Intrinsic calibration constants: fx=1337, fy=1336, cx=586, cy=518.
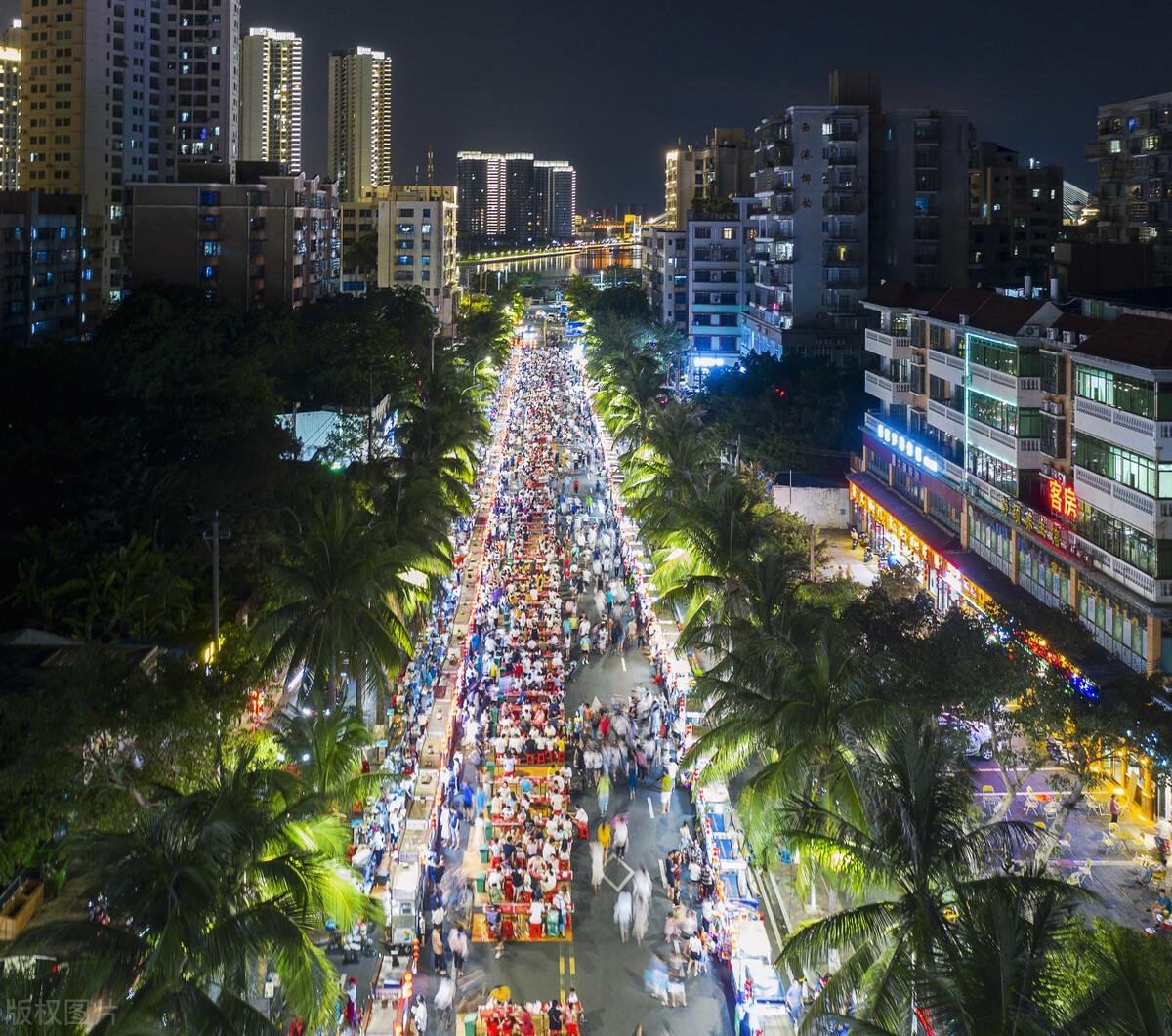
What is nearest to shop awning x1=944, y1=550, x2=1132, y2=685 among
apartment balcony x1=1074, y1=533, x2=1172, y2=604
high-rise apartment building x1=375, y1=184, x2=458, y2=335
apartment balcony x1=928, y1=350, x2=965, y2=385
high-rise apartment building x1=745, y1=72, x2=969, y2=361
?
apartment balcony x1=1074, y1=533, x2=1172, y2=604

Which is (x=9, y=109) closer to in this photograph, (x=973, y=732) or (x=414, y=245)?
(x=414, y=245)

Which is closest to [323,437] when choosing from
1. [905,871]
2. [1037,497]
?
[1037,497]

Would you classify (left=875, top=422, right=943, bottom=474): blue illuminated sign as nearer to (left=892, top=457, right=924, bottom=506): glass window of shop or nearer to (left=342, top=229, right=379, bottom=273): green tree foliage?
(left=892, top=457, right=924, bottom=506): glass window of shop

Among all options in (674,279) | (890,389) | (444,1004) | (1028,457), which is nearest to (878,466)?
(890,389)

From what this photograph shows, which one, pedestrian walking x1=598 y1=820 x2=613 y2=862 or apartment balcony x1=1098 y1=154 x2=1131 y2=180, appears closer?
pedestrian walking x1=598 y1=820 x2=613 y2=862

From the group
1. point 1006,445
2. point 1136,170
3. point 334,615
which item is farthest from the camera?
point 1136,170
